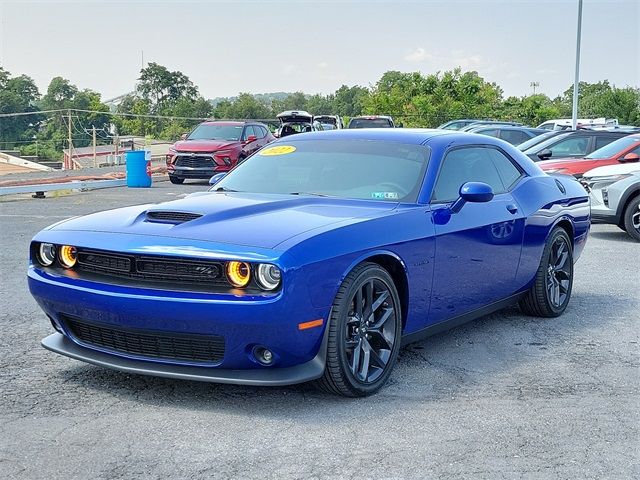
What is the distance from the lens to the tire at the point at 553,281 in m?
6.51

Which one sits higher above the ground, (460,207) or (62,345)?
(460,207)

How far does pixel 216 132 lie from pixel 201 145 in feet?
4.02

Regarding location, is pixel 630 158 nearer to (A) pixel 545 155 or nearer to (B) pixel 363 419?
(A) pixel 545 155

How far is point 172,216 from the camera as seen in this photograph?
A: 15.7ft

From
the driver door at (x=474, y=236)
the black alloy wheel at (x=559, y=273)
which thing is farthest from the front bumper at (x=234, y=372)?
the black alloy wheel at (x=559, y=273)

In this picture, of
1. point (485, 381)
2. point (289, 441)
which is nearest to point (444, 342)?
Result: point (485, 381)

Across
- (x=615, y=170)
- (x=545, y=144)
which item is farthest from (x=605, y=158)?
(x=545, y=144)

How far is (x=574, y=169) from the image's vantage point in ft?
47.3

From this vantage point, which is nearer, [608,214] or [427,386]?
[427,386]

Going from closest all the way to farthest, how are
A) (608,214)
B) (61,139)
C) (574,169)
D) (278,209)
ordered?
(278,209), (608,214), (574,169), (61,139)

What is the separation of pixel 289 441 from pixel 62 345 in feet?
5.11

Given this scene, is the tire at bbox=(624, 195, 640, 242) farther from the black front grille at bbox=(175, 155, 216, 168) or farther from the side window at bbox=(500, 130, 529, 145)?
the side window at bbox=(500, 130, 529, 145)

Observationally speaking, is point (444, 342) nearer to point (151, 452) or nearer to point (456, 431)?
point (456, 431)

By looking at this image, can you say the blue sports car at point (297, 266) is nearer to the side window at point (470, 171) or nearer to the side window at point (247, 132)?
the side window at point (470, 171)
